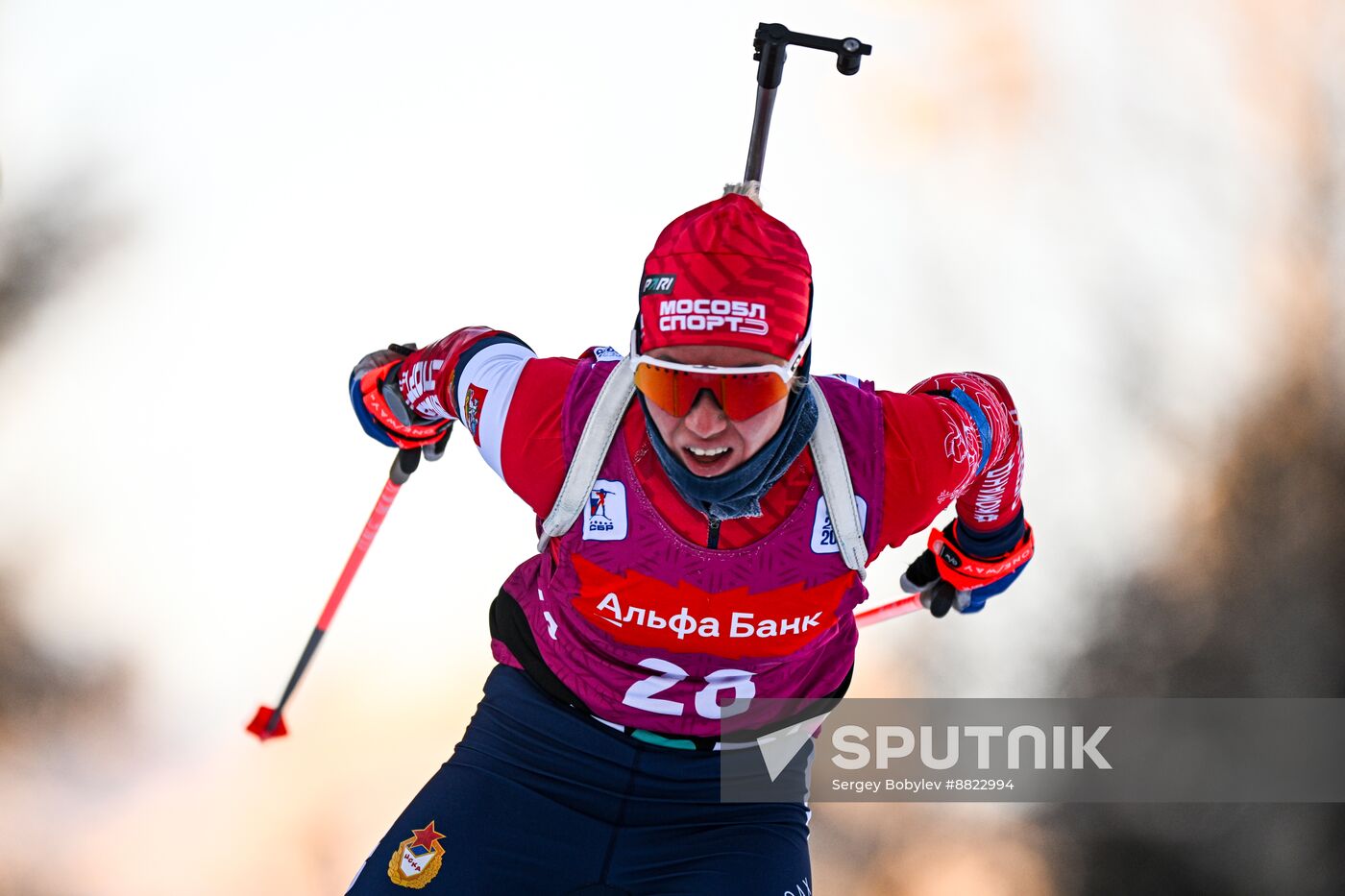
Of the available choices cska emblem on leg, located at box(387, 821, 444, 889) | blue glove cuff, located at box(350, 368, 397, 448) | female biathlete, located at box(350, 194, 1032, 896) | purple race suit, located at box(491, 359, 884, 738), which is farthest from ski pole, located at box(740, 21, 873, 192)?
cska emblem on leg, located at box(387, 821, 444, 889)

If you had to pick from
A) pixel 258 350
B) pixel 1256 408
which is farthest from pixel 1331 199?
pixel 258 350

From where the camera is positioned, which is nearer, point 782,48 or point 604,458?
point 604,458

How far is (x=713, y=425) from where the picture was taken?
203 cm

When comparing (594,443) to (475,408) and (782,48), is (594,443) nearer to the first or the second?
(475,408)

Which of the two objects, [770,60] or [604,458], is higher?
[770,60]

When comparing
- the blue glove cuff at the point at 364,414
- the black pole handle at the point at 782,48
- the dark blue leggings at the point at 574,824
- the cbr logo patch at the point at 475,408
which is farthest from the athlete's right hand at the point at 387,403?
the black pole handle at the point at 782,48

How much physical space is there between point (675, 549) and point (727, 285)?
49cm

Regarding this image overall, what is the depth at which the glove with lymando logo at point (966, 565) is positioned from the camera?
9.25ft

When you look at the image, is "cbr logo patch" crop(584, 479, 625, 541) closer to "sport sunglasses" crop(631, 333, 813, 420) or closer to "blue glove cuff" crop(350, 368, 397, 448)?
"sport sunglasses" crop(631, 333, 813, 420)

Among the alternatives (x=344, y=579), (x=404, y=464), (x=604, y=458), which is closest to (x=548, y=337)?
(x=344, y=579)

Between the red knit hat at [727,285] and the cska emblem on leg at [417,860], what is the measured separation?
0.98 meters

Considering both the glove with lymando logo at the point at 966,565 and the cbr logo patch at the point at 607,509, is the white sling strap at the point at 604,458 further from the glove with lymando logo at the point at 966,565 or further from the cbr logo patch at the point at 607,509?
the glove with lymando logo at the point at 966,565

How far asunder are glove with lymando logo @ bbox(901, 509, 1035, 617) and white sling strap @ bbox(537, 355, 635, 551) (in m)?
1.02

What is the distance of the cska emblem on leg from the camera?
2184 millimetres
